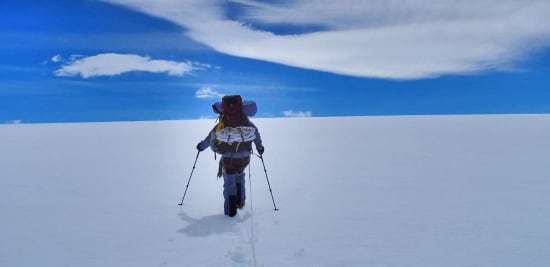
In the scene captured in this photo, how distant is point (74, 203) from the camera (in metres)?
7.30

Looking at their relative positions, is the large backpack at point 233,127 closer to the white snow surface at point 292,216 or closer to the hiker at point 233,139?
the hiker at point 233,139

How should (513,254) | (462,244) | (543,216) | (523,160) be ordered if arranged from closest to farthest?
(513,254) → (462,244) → (543,216) → (523,160)

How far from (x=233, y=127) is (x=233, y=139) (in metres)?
0.23

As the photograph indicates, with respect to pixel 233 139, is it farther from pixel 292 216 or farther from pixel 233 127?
pixel 292 216

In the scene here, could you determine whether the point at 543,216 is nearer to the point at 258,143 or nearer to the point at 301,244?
the point at 301,244

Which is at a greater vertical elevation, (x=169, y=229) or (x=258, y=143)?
(x=258, y=143)

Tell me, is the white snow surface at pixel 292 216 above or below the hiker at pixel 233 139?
below

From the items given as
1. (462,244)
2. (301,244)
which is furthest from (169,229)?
(462,244)

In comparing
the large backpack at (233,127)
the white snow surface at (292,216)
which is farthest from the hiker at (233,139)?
the white snow surface at (292,216)

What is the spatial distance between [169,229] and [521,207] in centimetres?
579

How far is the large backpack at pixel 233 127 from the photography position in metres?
6.36

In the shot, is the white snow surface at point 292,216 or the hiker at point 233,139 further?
the hiker at point 233,139

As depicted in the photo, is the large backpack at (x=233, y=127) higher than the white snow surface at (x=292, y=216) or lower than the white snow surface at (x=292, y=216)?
higher

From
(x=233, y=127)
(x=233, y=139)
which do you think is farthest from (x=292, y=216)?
(x=233, y=127)
